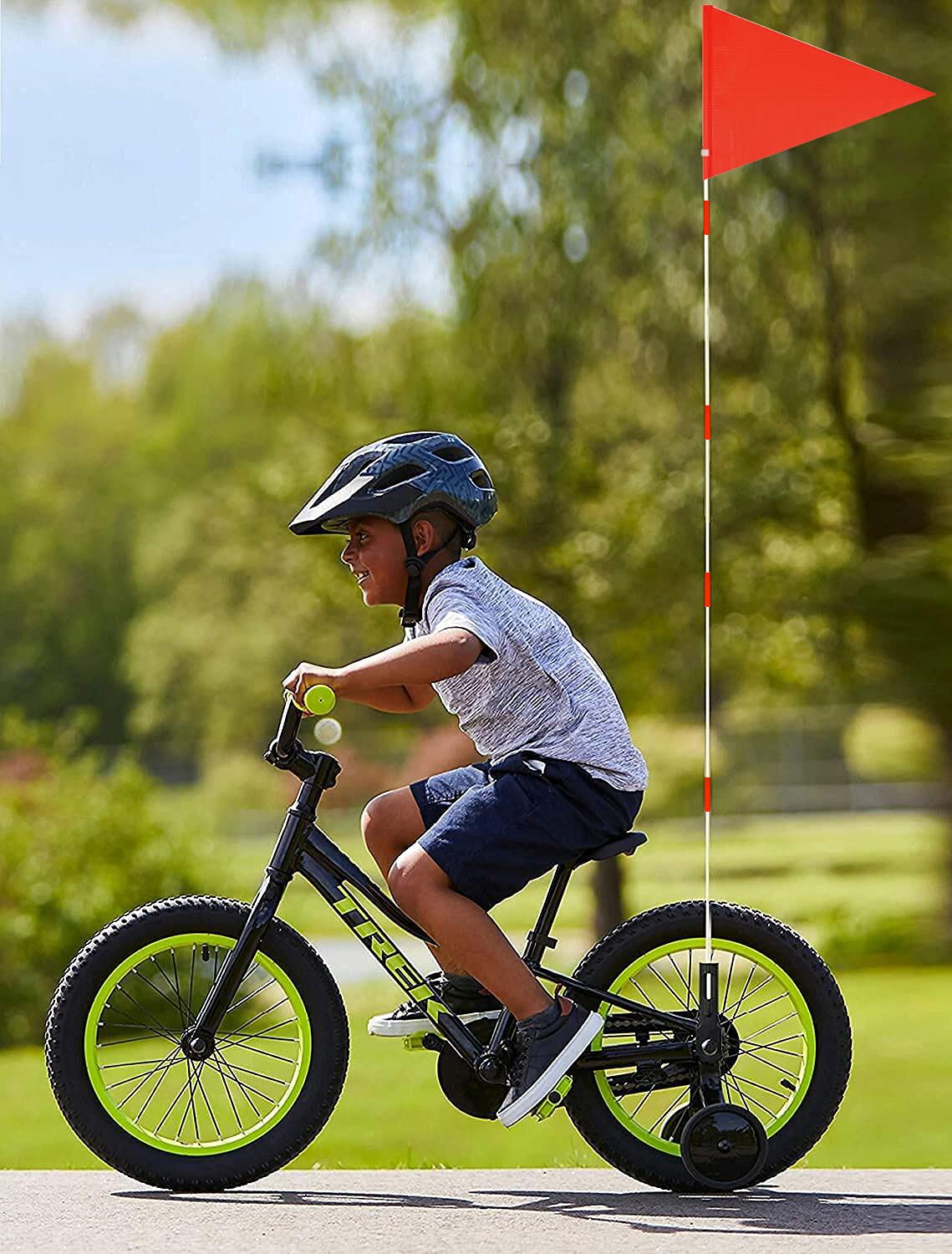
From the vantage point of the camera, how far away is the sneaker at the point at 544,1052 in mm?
4133

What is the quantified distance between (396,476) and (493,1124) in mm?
7531

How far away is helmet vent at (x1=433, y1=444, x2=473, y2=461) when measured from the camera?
14.3ft

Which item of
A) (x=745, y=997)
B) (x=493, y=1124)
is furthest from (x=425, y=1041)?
(x=493, y=1124)

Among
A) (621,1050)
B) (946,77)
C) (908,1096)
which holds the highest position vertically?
(946,77)

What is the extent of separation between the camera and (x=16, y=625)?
23484mm

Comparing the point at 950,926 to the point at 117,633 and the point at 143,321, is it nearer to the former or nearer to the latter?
the point at 117,633

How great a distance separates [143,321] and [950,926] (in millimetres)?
15923

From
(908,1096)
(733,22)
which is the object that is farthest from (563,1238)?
(908,1096)

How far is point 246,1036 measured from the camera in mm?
4344

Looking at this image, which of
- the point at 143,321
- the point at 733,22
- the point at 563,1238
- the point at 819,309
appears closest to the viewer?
the point at 563,1238

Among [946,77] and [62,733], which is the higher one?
[946,77]

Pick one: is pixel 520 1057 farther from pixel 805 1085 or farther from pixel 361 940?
pixel 805 1085

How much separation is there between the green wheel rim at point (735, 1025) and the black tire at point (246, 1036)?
0.66 meters

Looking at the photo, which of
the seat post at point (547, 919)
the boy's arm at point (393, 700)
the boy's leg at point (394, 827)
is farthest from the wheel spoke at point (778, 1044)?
the boy's arm at point (393, 700)
